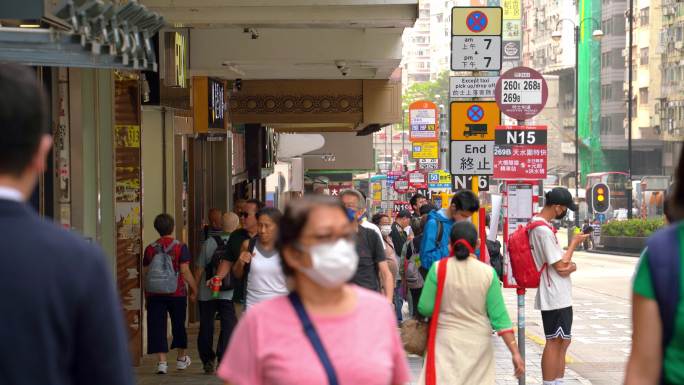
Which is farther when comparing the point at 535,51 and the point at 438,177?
the point at 535,51

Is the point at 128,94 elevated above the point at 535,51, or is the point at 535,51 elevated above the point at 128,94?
the point at 535,51

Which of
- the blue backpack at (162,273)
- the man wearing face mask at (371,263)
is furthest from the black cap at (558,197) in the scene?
the blue backpack at (162,273)

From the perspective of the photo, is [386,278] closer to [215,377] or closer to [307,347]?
[215,377]

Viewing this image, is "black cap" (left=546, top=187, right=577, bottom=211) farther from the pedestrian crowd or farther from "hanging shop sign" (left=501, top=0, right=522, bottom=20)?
"hanging shop sign" (left=501, top=0, right=522, bottom=20)

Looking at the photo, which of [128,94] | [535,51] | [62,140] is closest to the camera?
[62,140]

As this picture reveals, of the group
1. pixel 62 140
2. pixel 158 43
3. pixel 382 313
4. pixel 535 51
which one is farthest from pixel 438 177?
pixel 535 51

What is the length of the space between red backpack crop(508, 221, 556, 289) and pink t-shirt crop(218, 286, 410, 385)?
6.95 meters

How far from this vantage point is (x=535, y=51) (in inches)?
4820

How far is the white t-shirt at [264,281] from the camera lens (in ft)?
29.6

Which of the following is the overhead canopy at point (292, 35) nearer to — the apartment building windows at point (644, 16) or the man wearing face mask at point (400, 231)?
the man wearing face mask at point (400, 231)

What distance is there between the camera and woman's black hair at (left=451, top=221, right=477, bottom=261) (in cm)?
801

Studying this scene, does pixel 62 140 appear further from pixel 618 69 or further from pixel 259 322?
pixel 618 69

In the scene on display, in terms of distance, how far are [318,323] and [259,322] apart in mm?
175

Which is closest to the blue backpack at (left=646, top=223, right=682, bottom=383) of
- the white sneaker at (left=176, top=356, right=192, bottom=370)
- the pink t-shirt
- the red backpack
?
the pink t-shirt
